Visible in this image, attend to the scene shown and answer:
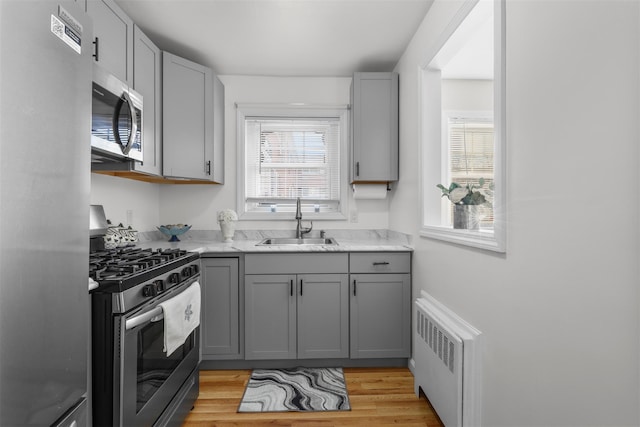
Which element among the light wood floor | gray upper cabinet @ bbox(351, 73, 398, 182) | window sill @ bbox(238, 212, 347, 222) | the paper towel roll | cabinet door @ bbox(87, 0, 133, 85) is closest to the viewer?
cabinet door @ bbox(87, 0, 133, 85)

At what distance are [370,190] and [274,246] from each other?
1.03 m

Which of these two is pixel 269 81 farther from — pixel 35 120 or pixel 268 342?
pixel 35 120

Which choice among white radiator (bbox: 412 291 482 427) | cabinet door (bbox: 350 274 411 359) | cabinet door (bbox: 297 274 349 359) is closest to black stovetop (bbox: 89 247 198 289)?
cabinet door (bbox: 297 274 349 359)

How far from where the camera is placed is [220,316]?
243 centimetres

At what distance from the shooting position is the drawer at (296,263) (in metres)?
2.44

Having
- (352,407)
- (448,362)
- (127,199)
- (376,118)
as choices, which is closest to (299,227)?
(376,118)

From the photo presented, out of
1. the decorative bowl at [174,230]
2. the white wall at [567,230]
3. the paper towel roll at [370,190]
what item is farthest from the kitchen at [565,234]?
the decorative bowl at [174,230]

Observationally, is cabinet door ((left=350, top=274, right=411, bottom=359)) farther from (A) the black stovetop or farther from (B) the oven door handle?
(B) the oven door handle

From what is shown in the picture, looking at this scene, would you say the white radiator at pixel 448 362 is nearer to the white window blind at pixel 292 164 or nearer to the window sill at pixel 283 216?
the window sill at pixel 283 216

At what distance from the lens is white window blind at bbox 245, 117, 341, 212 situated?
3.15 m

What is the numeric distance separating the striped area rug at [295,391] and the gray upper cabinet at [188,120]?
162cm

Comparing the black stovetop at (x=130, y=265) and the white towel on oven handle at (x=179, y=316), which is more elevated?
the black stovetop at (x=130, y=265)

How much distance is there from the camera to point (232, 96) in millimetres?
3080

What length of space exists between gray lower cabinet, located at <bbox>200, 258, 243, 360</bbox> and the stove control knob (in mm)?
959
